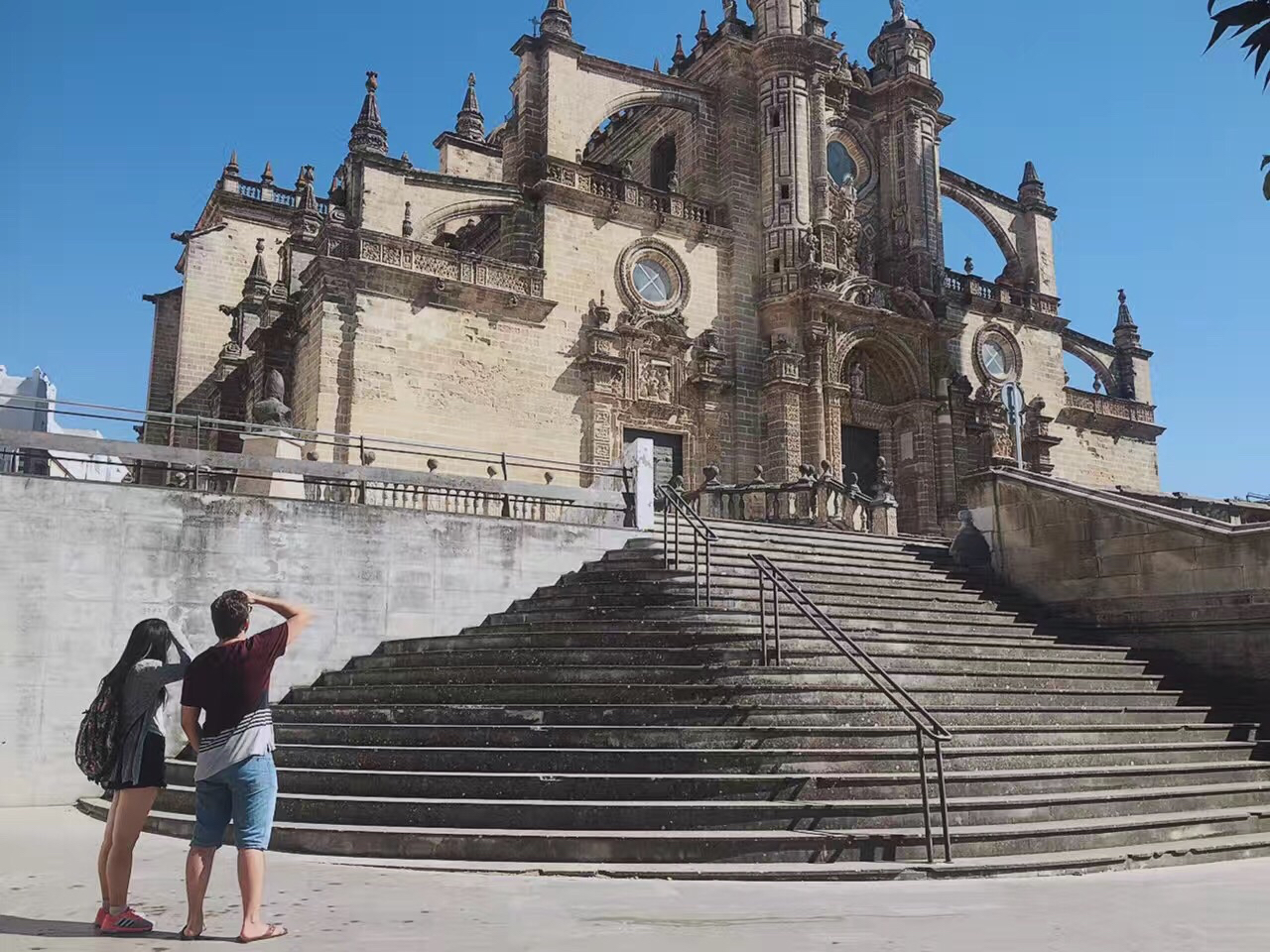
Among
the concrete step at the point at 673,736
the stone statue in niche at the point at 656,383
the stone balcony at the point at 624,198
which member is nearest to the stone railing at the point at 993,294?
the stone balcony at the point at 624,198

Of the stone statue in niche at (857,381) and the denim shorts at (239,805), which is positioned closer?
the denim shorts at (239,805)

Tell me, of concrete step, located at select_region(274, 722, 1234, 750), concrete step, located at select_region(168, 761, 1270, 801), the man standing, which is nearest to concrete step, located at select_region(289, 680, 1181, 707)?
concrete step, located at select_region(274, 722, 1234, 750)

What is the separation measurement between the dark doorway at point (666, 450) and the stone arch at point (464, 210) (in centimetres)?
580

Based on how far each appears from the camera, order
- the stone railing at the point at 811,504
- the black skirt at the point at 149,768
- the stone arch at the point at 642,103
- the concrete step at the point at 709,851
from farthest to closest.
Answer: the stone arch at the point at 642,103 < the stone railing at the point at 811,504 < the concrete step at the point at 709,851 < the black skirt at the point at 149,768

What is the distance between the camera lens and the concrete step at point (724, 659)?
9.39 m

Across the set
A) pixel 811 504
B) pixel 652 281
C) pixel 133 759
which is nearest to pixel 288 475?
pixel 133 759

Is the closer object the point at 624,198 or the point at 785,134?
the point at 624,198

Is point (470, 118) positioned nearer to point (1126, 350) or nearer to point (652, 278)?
point (652, 278)

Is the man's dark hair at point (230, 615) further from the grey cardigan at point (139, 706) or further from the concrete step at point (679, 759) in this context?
the concrete step at point (679, 759)

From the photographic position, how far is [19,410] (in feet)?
39.7

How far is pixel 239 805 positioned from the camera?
441cm

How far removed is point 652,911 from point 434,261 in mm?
17477

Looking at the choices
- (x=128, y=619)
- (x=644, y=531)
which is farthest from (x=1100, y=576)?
(x=128, y=619)

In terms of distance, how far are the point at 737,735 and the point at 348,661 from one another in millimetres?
5831
